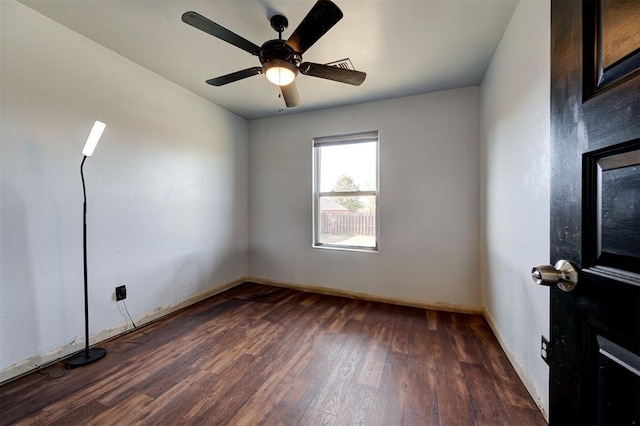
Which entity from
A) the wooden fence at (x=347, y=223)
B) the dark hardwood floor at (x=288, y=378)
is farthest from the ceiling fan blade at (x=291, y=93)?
the dark hardwood floor at (x=288, y=378)

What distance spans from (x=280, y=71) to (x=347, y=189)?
72.6 inches

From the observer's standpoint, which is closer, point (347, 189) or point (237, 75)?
point (237, 75)

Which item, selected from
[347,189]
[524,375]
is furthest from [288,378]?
[347,189]

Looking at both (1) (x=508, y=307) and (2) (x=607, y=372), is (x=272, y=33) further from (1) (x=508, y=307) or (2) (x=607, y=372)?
(1) (x=508, y=307)

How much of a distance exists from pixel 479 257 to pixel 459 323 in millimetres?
751

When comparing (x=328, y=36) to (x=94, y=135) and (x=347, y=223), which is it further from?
(x=347, y=223)

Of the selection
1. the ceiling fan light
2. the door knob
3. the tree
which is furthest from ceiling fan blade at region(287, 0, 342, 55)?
the tree

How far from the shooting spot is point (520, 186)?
1.68m

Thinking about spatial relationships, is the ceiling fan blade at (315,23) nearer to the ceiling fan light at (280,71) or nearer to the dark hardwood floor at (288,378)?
the ceiling fan light at (280,71)

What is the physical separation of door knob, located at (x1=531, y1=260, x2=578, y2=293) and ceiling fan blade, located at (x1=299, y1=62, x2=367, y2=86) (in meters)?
1.62

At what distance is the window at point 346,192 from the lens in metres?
3.17

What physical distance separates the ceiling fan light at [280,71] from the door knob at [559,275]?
5.80ft

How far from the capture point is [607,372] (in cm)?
51

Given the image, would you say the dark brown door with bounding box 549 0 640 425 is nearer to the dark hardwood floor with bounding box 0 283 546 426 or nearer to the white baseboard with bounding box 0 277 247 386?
the dark hardwood floor with bounding box 0 283 546 426
